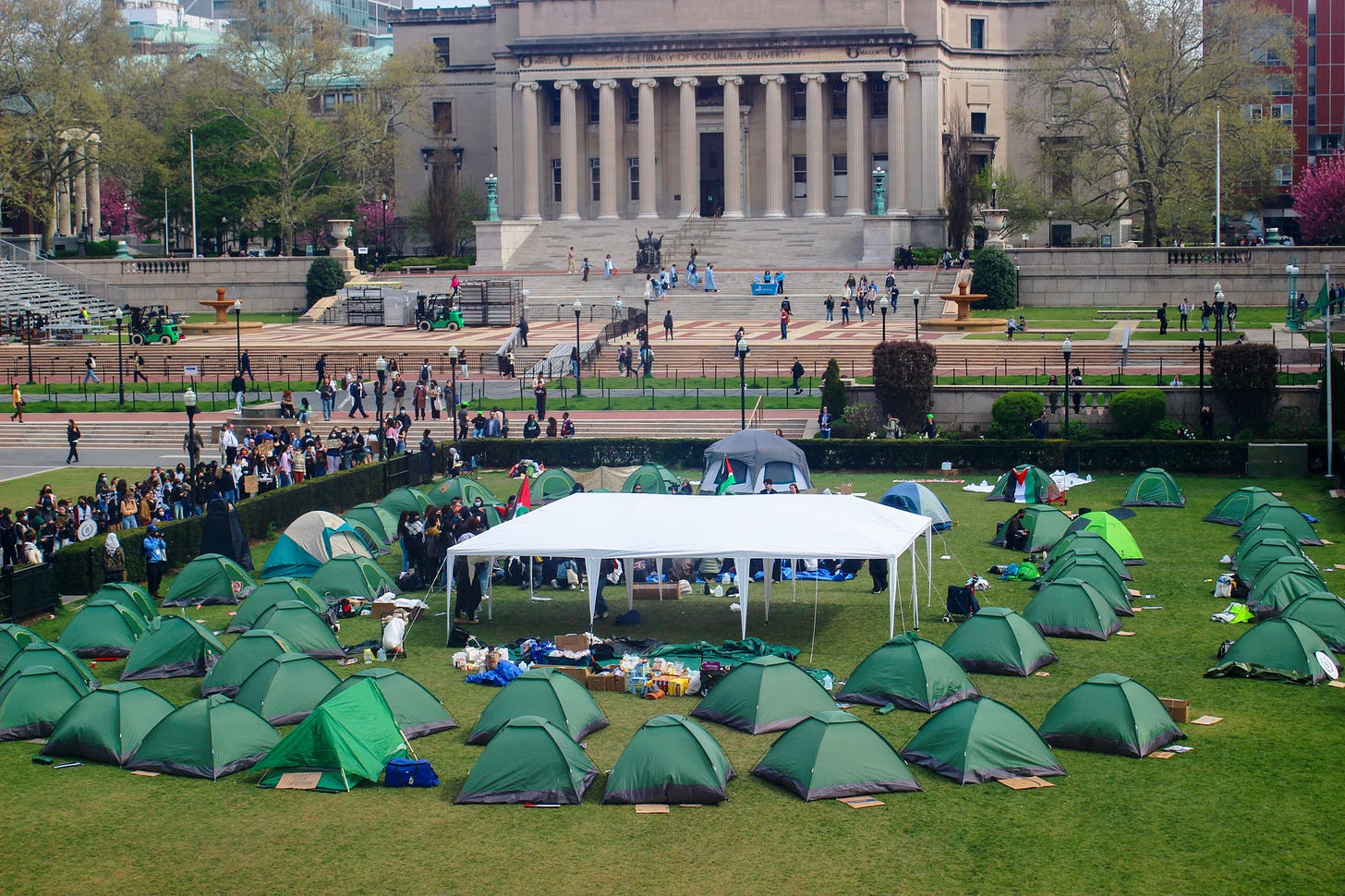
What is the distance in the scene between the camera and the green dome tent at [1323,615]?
23344mm

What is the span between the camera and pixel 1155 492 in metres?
37.4

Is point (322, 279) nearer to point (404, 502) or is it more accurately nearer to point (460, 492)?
point (460, 492)

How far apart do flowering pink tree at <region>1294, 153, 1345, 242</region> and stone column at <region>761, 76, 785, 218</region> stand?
28571mm

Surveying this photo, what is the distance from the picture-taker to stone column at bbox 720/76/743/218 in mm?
86188

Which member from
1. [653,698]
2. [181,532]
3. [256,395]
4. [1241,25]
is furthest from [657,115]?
[653,698]

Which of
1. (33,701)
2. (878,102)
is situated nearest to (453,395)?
(33,701)

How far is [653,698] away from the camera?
2222cm

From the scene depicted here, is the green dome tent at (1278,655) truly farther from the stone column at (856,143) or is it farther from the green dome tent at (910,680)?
the stone column at (856,143)

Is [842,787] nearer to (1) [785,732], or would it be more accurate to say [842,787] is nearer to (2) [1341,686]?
(1) [785,732]

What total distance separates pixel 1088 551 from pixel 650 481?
11.4m

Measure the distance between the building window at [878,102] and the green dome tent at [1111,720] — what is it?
7219cm

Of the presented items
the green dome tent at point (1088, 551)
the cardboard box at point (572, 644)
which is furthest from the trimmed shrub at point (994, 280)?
the cardboard box at point (572, 644)

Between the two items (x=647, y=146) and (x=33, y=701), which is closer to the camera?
(x=33, y=701)

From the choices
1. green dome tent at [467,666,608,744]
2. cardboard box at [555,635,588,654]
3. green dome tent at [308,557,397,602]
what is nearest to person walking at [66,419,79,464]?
green dome tent at [308,557,397,602]
